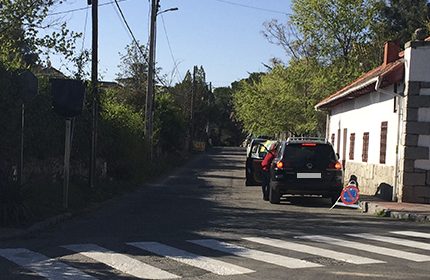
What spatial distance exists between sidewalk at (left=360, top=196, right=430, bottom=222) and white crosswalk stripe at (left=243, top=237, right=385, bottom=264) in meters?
4.75

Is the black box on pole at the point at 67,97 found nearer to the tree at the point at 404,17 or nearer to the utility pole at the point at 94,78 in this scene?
the utility pole at the point at 94,78

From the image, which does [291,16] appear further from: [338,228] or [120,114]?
[338,228]

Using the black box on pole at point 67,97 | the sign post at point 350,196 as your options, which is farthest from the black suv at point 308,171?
the black box on pole at point 67,97

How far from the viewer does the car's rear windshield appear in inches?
667

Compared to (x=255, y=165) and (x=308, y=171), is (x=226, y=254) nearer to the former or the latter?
(x=308, y=171)

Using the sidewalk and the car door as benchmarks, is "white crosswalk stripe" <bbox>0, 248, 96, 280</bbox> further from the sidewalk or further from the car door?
the car door

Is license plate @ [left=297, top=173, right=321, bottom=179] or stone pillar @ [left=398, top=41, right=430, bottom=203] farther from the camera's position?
license plate @ [left=297, top=173, right=321, bottom=179]

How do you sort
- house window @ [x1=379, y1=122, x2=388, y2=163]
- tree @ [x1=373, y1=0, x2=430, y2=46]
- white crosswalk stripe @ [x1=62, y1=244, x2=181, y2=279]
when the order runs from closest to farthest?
white crosswalk stripe @ [x1=62, y1=244, x2=181, y2=279] < house window @ [x1=379, y1=122, x2=388, y2=163] < tree @ [x1=373, y1=0, x2=430, y2=46]

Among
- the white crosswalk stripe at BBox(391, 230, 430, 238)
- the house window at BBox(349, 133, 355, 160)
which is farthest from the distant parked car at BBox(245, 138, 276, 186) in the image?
the white crosswalk stripe at BBox(391, 230, 430, 238)

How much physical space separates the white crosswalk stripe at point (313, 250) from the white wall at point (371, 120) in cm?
826

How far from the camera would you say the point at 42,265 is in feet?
27.0

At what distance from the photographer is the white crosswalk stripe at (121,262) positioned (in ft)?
25.6

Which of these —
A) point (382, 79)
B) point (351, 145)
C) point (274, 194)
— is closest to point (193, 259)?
point (274, 194)

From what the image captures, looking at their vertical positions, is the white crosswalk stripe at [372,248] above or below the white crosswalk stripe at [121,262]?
above
